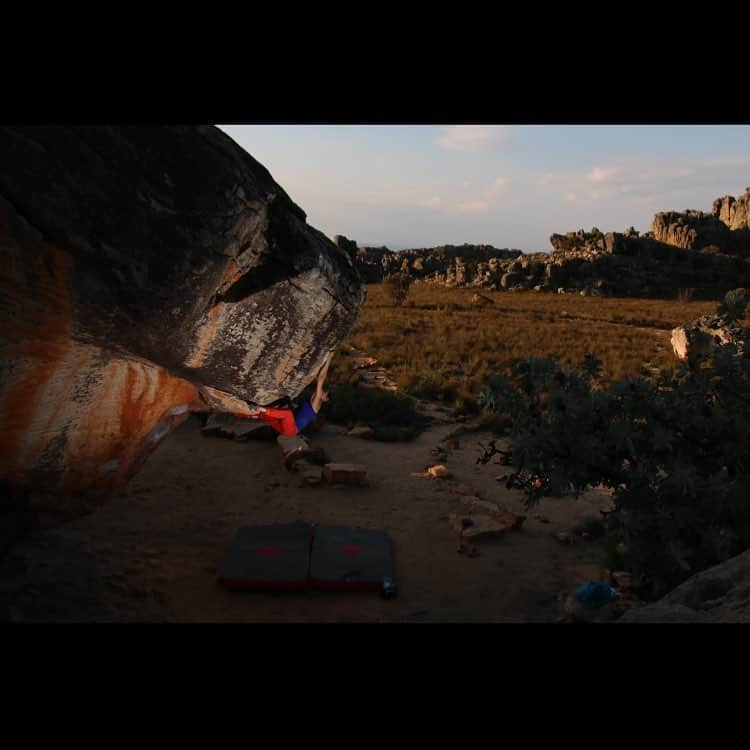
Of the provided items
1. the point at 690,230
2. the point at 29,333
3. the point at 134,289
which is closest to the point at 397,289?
the point at 134,289

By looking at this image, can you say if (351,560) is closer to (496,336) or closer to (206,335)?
(206,335)

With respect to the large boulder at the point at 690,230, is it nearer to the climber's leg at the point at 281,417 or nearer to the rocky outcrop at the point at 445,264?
the rocky outcrop at the point at 445,264

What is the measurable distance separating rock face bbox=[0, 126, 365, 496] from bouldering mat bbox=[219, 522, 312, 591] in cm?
151

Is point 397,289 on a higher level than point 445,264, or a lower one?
lower

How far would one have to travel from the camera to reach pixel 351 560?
5.93m

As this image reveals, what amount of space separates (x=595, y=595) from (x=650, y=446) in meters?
1.79

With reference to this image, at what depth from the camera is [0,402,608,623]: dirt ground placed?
509 centimetres

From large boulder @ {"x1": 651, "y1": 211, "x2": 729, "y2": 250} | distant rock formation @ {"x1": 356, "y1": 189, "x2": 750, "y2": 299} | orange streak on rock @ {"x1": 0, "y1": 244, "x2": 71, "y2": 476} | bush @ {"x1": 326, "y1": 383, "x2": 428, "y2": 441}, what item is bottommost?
bush @ {"x1": 326, "y1": 383, "x2": 428, "y2": 441}

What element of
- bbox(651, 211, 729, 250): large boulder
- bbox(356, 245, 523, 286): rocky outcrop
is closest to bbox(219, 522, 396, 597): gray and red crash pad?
bbox(356, 245, 523, 286): rocky outcrop

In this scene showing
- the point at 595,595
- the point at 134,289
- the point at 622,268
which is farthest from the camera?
the point at 622,268

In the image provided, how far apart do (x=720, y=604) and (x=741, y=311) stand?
2093 millimetres

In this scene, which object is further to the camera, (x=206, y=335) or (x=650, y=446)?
(x=206, y=335)

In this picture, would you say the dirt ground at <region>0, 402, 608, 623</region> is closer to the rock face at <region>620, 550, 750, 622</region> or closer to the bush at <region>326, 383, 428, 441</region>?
the rock face at <region>620, 550, 750, 622</region>
